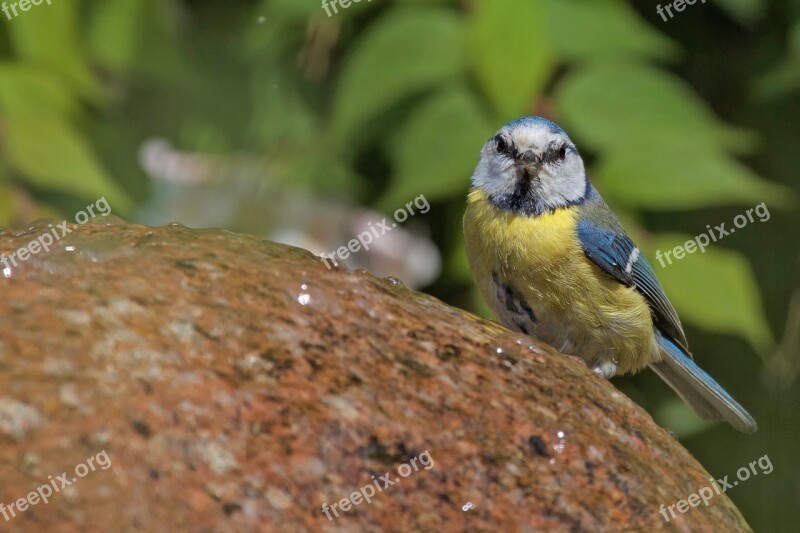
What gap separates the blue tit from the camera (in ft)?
8.86

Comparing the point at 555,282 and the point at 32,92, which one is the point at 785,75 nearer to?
the point at 555,282

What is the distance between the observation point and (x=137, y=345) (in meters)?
1.80

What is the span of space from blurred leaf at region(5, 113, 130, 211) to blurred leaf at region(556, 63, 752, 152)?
1.34 metres

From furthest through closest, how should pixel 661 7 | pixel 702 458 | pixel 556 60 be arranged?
pixel 702 458
pixel 661 7
pixel 556 60

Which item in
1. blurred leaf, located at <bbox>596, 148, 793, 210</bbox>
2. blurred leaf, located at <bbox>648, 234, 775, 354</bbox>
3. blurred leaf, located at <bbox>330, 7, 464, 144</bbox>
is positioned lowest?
blurred leaf, located at <bbox>648, 234, 775, 354</bbox>

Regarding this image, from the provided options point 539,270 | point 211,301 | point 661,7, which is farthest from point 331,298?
point 661,7

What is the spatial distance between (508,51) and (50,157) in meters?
1.28

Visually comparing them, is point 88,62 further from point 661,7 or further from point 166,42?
point 661,7

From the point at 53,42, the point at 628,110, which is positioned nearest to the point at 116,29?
the point at 53,42

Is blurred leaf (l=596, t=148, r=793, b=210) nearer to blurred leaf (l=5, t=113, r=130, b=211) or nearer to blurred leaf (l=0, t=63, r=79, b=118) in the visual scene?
blurred leaf (l=5, t=113, r=130, b=211)

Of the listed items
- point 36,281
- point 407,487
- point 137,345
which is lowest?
point 407,487

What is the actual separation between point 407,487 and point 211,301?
0.47 meters

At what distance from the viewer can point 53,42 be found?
10.4ft

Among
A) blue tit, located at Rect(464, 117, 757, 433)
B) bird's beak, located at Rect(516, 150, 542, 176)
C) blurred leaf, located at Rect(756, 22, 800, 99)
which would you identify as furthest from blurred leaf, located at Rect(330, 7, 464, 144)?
blurred leaf, located at Rect(756, 22, 800, 99)
